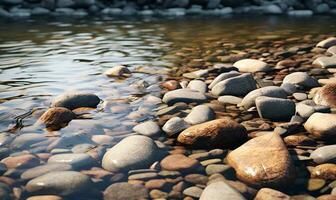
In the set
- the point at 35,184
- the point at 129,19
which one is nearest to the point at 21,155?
the point at 35,184

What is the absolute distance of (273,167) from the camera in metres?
2.26

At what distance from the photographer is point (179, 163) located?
2.49m

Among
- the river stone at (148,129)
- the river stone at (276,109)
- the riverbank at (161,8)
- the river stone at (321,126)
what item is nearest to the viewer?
the river stone at (321,126)

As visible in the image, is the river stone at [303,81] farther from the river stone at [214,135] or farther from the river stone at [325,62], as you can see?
the river stone at [214,135]

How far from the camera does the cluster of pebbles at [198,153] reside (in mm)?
2191

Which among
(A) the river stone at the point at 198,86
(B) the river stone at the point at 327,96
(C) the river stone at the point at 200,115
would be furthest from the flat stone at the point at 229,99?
(B) the river stone at the point at 327,96

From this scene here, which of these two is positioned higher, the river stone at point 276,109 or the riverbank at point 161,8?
the riverbank at point 161,8

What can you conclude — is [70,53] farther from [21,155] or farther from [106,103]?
[21,155]

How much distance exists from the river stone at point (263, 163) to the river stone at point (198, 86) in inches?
61.0

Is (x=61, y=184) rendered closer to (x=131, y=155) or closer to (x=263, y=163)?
(x=131, y=155)

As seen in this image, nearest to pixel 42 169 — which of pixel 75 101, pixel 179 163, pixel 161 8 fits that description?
pixel 179 163

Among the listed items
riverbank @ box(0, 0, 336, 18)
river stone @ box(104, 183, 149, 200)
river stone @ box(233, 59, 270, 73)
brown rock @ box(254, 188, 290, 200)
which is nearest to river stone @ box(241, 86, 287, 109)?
river stone @ box(233, 59, 270, 73)

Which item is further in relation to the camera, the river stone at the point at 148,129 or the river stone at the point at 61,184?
the river stone at the point at 148,129

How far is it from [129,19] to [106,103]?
867 centimetres
